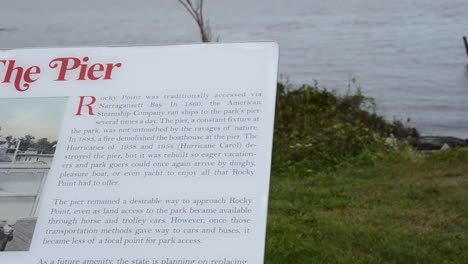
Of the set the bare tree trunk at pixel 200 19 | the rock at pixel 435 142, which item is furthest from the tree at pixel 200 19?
the rock at pixel 435 142

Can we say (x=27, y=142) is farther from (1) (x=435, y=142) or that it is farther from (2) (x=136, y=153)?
(1) (x=435, y=142)

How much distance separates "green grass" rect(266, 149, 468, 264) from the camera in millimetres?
4484

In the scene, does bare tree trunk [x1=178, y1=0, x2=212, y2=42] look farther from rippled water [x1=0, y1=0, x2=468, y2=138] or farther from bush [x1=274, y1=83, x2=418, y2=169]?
bush [x1=274, y1=83, x2=418, y2=169]

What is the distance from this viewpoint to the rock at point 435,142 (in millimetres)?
8078

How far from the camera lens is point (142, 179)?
103 inches

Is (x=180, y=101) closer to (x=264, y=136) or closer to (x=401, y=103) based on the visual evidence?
(x=264, y=136)

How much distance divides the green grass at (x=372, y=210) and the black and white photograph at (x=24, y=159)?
1984 mm

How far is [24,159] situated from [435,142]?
6345 mm

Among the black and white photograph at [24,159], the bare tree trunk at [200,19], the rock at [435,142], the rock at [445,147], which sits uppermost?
the bare tree trunk at [200,19]

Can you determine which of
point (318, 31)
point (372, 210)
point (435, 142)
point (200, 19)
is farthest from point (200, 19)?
point (372, 210)

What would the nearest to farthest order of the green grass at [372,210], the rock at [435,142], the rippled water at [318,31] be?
1. the green grass at [372,210]
2. the rock at [435,142]
3. the rippled water at [318,31]

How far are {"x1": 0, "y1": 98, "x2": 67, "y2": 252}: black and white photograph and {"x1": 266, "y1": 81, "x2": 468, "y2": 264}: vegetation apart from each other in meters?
2.01

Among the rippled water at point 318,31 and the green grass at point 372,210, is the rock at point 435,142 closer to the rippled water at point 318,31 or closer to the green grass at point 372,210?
the rippled water at point 318,31

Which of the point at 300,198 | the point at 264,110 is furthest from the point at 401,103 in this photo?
the point at 264,110
